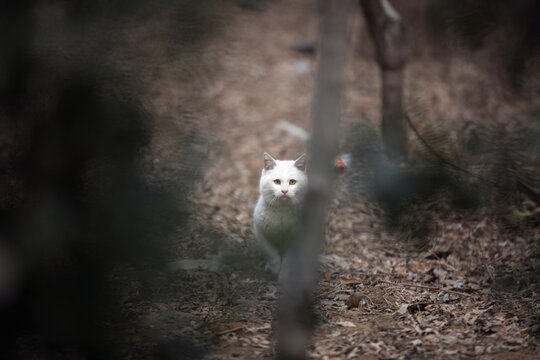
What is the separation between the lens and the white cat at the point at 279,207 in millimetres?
4320

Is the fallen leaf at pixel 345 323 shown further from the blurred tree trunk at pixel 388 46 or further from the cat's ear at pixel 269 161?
the blurred tree trunk at pixel 388 46

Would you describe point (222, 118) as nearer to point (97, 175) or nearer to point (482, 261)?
point (482, 261)

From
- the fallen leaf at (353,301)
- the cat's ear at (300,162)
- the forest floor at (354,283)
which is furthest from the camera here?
the cat's ear at (300,162)

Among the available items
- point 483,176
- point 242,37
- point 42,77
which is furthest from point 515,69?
point 242,37

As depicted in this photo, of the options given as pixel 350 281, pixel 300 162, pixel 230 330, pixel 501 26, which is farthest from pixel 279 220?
pixel 501 26

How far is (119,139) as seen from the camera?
6.34ft

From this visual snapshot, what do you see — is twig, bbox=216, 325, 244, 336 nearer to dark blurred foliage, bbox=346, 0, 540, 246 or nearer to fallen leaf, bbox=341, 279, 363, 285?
fallen leaf, bbox=341, 279, 363, 285

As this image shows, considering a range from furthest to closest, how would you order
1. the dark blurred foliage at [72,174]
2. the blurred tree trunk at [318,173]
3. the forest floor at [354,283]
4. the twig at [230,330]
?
the twig at [230,330], the forest floor at [354,283], the blurred tree trunk at [318,173], the dark blurred foliage at [72,174]

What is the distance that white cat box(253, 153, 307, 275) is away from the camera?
14.2 feet

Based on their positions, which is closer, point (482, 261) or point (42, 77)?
point (42, 77)

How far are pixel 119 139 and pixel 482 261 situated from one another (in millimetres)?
3856

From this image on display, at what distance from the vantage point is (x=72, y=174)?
1856mm

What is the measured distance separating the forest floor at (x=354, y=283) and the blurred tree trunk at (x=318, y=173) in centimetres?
30

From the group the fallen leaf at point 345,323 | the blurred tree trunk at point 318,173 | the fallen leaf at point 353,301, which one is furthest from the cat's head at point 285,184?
the blurred tree trunk at point 318,173
